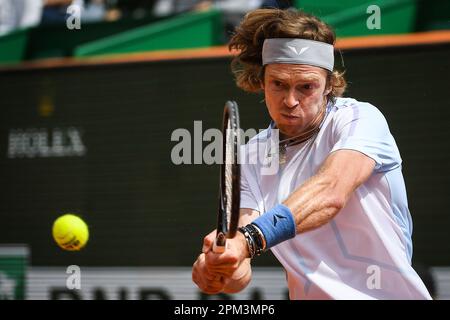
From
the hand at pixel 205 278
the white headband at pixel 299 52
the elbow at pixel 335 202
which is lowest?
the hand at pixel 205 278

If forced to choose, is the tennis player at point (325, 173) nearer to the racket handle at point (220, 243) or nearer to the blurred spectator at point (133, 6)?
the racket handle at point (220, 243)

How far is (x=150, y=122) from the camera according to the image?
5285 mm

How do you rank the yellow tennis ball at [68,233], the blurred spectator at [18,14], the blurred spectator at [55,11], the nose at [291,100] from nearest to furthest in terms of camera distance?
the nose at [291,100] → the yellow tennis ball at [68,233] → the blurred spectator at [18,14] → the blurred spectator at [55,11]

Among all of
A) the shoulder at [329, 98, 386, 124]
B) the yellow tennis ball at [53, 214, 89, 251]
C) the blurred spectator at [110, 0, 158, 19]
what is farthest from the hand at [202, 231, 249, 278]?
the blurred spectator at [110, 0, 158, 19]

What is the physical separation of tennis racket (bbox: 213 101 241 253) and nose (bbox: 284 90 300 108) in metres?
0.30

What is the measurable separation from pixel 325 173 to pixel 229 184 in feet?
0.86

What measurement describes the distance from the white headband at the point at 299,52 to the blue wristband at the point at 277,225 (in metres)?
0.70

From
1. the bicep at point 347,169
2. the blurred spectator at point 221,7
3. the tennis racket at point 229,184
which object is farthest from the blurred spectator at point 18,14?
the bicep at point 347,169

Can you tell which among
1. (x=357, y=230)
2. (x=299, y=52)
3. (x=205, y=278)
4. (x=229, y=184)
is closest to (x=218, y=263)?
(x=205, y=278)

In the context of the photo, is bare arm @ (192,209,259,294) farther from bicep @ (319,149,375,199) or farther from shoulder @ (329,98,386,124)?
shoulder @ (329,98,386,124)

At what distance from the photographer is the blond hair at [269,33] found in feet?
9.23

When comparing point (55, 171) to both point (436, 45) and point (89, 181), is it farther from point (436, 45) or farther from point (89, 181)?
point (436, 45)

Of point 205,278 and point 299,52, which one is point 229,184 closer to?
point 205,278
